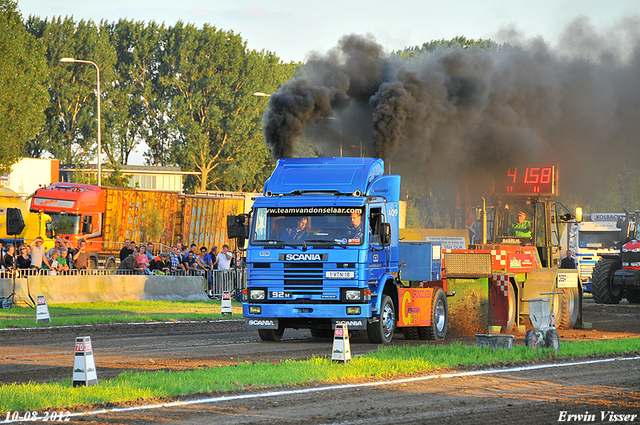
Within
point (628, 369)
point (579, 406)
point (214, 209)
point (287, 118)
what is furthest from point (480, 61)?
point (214, 209)

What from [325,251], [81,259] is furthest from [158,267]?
[325,251]

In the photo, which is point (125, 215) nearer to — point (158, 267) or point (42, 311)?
point (158, 267)

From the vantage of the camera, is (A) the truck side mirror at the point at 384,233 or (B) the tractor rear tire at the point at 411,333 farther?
(B) the tractor rear tire at the point at 411,333

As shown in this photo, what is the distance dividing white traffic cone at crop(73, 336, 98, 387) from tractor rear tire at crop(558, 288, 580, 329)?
527 inches

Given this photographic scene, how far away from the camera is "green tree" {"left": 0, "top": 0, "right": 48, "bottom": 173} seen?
4734 cm

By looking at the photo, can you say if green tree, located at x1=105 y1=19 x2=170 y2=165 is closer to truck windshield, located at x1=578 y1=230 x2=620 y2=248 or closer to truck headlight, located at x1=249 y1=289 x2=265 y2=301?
truck windshield, located at x1=578 y1=230 x2=620 y2=248

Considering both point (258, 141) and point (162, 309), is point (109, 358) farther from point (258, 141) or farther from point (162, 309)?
point (258, 141)

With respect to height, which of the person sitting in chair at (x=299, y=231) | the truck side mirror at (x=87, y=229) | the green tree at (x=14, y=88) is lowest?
the person sitting in chair at (x=299, y=231)

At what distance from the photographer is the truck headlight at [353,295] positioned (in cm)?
1577

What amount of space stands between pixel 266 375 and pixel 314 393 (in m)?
1.20

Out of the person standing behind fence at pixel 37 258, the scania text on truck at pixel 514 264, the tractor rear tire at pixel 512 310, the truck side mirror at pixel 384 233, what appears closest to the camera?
the truck side mirror at pixel 384 233

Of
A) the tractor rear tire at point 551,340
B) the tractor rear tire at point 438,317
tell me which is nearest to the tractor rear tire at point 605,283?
the tractor rear tire at point 438,317

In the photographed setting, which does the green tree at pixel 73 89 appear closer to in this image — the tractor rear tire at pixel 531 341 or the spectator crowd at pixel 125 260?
the spectator crowd at pixel 125 260

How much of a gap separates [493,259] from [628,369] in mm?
6294
